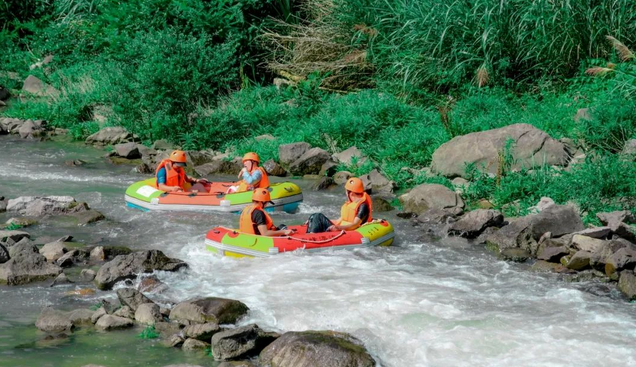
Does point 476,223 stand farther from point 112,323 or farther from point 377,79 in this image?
point 377,79

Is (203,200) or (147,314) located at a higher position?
(147,314)

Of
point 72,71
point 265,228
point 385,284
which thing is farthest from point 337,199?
point 72,71

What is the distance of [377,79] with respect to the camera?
16219mm

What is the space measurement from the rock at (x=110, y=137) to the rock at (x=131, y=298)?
8539mm

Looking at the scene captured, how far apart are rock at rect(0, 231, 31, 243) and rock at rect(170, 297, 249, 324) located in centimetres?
298

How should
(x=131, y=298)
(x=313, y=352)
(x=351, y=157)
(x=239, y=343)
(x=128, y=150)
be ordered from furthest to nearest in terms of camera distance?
(x=128, y=150) < (x=351, y=157) < (x=131, y=298) < (x=239, y=343) < (x=313, y=352)

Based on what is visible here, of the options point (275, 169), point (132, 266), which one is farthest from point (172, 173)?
point (132, 266)

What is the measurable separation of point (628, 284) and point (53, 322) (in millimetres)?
5146

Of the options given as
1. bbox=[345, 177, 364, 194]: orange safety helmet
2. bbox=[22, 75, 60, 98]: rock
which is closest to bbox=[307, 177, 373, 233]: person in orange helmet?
bbox=[345, 177, 364, 194]: orange safety helmet

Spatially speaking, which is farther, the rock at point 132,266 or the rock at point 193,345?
the rock at point 132,266

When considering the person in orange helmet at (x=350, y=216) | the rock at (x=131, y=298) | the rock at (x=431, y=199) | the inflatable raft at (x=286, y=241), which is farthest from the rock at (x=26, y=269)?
the rock at (x=431, y=199)

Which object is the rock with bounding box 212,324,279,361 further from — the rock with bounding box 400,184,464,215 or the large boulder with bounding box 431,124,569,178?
the large boulder with bounding box 431,124,569,178

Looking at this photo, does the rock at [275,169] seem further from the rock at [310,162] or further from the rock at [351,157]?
the rock at [351,157]

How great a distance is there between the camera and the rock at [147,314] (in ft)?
24.5
